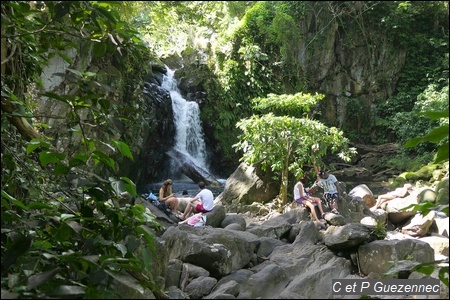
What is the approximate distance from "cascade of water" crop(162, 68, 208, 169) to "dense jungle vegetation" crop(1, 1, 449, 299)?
0.58 metres

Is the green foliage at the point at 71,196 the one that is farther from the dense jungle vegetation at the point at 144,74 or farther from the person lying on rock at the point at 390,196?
the person lying on rock at the point at 390,196

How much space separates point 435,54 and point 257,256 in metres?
15.2

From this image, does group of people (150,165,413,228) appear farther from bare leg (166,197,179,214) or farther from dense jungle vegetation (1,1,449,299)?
dense jungle vegetation (1,1,449,299)

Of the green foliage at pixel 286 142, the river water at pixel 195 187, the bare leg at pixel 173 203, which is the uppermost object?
the green foliage at pixel 286 142

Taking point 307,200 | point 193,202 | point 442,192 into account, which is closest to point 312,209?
point 307,200

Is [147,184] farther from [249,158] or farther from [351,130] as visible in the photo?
Answer: [351,130]

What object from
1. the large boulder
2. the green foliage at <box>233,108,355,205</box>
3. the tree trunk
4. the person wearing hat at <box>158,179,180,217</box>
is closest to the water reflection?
the large boulder

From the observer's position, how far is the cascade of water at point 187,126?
1423 cm

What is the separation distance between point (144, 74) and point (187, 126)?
8.17 feet

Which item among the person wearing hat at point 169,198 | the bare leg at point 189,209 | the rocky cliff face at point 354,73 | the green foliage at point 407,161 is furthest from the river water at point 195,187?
the rocky cliff face at point 354,73

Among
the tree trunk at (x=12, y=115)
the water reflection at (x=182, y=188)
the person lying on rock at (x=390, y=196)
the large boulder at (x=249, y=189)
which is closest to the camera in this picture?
the tree trunk at (x=12, y=115)

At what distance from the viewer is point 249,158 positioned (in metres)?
8.79

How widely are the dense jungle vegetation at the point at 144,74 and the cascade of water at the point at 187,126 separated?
58 cm

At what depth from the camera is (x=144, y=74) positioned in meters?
12.8
